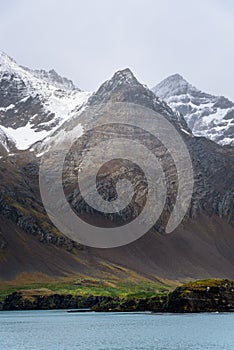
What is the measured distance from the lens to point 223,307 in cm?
16188

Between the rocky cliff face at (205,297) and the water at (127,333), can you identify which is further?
the rocky cliff face at (205,297)

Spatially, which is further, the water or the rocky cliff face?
the rocky cliff face

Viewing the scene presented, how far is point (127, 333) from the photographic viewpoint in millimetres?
127625

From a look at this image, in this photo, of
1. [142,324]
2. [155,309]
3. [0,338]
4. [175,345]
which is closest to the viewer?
[175,345]

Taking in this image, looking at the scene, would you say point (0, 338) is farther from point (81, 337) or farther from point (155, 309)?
point (155, 309)

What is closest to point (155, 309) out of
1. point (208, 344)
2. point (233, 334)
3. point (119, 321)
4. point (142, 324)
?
point (119, 321)

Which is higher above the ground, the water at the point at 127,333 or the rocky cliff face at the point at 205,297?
the rocky cliff face at the point at 205,297

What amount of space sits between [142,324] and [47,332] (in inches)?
838

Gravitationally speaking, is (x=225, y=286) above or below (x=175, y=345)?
above

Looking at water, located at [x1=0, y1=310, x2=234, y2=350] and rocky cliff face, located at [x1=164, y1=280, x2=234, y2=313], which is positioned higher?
rocky cliff face, located at [x1=164, y1=280, x2=234, y2=313]

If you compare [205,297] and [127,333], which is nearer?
[127,333]

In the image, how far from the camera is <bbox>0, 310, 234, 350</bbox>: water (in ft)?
346

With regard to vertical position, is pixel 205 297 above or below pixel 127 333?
above

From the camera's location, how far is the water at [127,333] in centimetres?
10544
